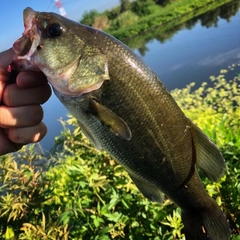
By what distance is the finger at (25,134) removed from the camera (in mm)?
1538

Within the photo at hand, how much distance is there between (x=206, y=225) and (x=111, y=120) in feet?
2.47

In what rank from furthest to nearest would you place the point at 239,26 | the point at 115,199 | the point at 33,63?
1. the point at 239,26
2. the point at 115,199
3. the point at 33,63

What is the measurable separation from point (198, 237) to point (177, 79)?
9.41 m

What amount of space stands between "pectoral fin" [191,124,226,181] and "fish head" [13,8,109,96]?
54 centimetres

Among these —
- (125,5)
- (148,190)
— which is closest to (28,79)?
(148,190)

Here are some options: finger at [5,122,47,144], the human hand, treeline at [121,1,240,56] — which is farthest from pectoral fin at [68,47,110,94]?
treeline at [121,1,240,56]

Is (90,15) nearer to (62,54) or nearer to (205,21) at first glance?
(205,21)

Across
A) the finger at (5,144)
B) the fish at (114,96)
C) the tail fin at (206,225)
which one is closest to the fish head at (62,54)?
the fish at (114,96)

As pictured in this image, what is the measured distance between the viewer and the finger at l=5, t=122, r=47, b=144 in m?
1.54

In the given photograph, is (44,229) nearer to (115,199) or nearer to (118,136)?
(115,199)

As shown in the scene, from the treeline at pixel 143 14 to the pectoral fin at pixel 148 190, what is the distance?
25768mm

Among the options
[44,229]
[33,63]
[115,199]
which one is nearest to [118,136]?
[33,63]

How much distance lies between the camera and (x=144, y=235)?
256cm

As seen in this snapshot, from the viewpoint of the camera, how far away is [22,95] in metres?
1.48
